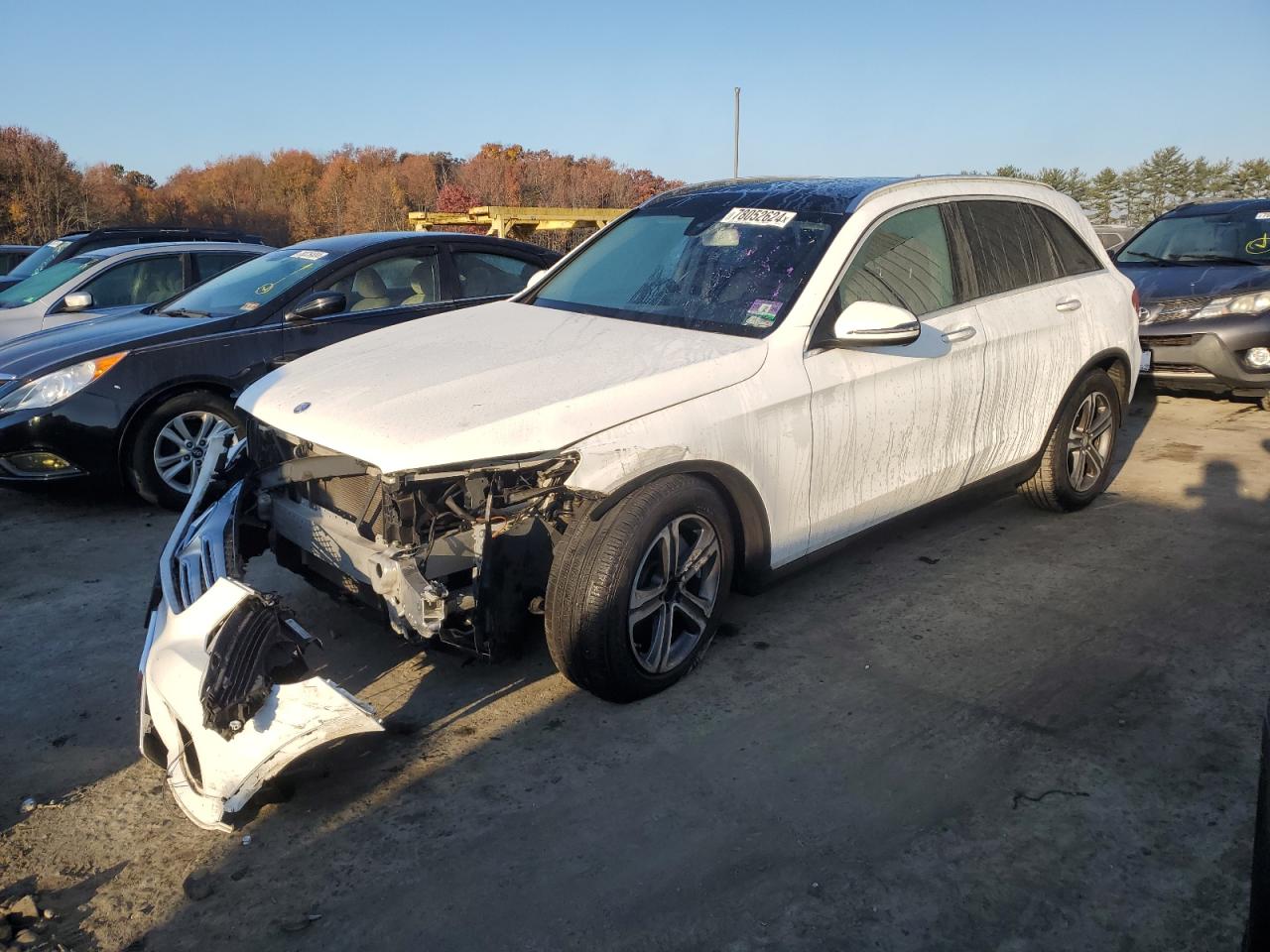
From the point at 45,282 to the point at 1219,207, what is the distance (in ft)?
36.2

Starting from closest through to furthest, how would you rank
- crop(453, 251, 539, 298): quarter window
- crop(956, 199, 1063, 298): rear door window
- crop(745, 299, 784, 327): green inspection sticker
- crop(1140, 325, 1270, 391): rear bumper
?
1. crop(745, 299, 784, 327): green inspection sticker
2. crop(956, 199, 1063, 298): rear door window
3. crop(453, 251, 539, 298): quarter window
4. crop(1140, 325, 1270, 391): rear bumper

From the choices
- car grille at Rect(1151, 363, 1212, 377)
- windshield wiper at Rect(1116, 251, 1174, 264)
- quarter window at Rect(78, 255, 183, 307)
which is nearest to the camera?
car grille at Rect(1151, 363, 1212, 377)

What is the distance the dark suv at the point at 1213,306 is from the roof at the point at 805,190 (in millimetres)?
3942

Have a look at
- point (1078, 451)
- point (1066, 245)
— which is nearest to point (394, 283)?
point (1066, 245)

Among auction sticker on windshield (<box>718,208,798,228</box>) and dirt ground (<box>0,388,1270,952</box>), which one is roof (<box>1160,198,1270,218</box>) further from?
auction sticker on windshield (<box>718,208,798,228</box>)

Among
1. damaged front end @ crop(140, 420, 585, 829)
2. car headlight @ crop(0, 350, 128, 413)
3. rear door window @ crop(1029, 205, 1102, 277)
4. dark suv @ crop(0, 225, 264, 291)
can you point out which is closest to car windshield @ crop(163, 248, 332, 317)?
car headlight @ crop(0, 350, 128, 413)

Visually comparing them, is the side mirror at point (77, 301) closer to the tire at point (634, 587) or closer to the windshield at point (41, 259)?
the windshield at point (41, 259)

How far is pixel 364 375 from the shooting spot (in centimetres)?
361

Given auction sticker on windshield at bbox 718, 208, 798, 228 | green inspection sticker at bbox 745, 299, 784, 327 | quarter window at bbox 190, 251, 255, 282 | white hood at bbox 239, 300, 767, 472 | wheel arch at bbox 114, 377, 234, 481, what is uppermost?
auction sticker on windshield at bbox 718, 208, 798, 228

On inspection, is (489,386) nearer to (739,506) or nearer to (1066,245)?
(739,506)

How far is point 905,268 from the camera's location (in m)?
4.18

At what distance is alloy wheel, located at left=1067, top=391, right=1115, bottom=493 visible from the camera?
5.27 metres

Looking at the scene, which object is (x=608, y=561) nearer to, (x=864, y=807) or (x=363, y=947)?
(x=864, y=807)

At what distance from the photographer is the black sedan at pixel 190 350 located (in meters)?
5.54
